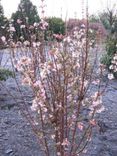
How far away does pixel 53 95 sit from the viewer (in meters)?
3.46

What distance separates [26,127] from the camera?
19.0ft

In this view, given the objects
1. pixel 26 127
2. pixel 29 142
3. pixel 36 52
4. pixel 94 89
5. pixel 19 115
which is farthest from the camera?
pixel 94 89

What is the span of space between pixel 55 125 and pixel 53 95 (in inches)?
9.9

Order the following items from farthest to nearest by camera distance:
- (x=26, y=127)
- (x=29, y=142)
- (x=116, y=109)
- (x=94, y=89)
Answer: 1. (x=94, y=89)
2. (x=116, y=109)
3. (x=26, y=127)
4. (x=29, y=142)

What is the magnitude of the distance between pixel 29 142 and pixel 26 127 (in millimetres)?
508

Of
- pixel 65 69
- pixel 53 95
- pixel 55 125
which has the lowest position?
pixel 55 125

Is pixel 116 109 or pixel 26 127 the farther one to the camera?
pixel 116 109

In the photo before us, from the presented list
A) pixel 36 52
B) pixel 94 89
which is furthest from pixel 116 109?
pixel 36 52

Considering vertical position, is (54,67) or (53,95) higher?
(54,67)

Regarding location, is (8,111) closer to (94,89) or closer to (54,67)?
(94,89)

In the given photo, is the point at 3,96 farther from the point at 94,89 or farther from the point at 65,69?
the point at 65,69

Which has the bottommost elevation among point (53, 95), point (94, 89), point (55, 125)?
point (94, 89)

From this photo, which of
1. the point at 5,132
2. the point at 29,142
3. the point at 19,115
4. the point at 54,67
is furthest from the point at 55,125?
the point at 19,115

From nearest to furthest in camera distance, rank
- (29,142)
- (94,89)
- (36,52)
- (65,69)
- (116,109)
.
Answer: (65,69), (36,52), (29,142), (116,109), (94,89)
